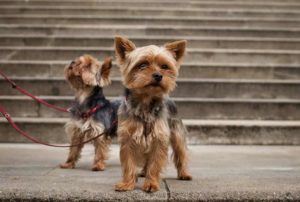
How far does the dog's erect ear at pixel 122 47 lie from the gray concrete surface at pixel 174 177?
0.95 m

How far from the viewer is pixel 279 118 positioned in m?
6.84

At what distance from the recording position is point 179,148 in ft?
13.9

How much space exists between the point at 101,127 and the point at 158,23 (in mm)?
4798

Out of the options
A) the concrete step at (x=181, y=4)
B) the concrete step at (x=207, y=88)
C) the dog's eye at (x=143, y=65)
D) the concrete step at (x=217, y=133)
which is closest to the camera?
the dog's eye at (x=143, y=65)

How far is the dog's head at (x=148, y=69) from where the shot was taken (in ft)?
11.8

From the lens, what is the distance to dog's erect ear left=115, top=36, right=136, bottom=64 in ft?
12.4

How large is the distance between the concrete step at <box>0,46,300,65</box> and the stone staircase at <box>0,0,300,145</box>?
0.05ft

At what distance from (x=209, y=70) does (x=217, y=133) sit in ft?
5.80

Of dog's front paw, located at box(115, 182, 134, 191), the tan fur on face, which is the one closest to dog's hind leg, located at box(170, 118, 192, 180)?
dog's front paw, located at box(115, 182, 134, 191)

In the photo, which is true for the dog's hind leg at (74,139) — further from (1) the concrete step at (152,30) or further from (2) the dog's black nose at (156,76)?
(1) the concrete step at (152,30)

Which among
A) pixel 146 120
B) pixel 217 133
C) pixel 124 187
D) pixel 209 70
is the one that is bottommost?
pixel 217 133

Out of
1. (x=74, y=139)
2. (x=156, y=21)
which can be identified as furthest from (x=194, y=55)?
(x=74, y=139)

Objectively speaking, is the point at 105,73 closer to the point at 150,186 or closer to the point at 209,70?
the point at 150,186

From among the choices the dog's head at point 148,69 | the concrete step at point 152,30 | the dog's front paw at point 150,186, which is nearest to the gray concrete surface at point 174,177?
the dog's front paw at point 150,186
